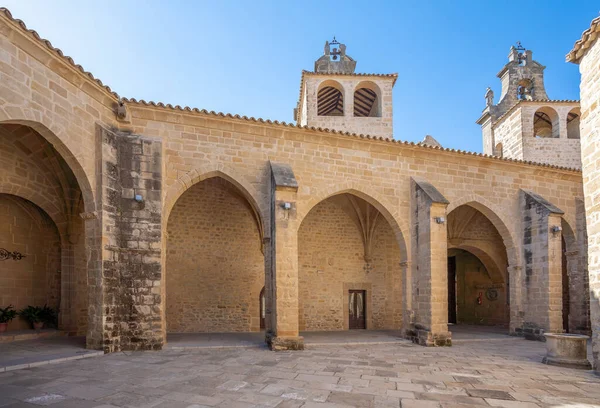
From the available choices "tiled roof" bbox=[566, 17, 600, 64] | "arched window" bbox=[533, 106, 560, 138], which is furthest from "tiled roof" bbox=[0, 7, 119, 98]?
"arched window" bbox=[533, 106, 560, 138]

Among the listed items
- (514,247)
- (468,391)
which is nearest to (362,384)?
(468,391)

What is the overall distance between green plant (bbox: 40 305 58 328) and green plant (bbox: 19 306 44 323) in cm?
9

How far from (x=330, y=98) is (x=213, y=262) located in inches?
400

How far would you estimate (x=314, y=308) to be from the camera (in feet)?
45.5

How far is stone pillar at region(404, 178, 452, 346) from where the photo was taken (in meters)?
10.6

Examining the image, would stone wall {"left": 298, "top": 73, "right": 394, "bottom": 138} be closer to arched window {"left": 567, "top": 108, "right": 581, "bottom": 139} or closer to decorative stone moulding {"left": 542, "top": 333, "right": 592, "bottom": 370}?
arched window {"left": 567, "top": 108, "right": 581, "bottom": 139}

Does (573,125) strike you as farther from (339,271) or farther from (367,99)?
(339,271)

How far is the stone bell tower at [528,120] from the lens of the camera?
19047mm

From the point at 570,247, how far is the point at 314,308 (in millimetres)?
8573

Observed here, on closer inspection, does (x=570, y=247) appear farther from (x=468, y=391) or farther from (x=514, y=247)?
(x=468, y=391)

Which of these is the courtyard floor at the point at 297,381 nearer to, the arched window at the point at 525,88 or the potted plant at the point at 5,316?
the potted plant at the point at 5,316

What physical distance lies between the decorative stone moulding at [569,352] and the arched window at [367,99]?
11.5 metres

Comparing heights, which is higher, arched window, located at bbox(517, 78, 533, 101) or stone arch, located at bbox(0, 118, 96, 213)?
arched window, located at bbox(517, 78, 533, 101)

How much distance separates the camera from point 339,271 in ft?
46.9
